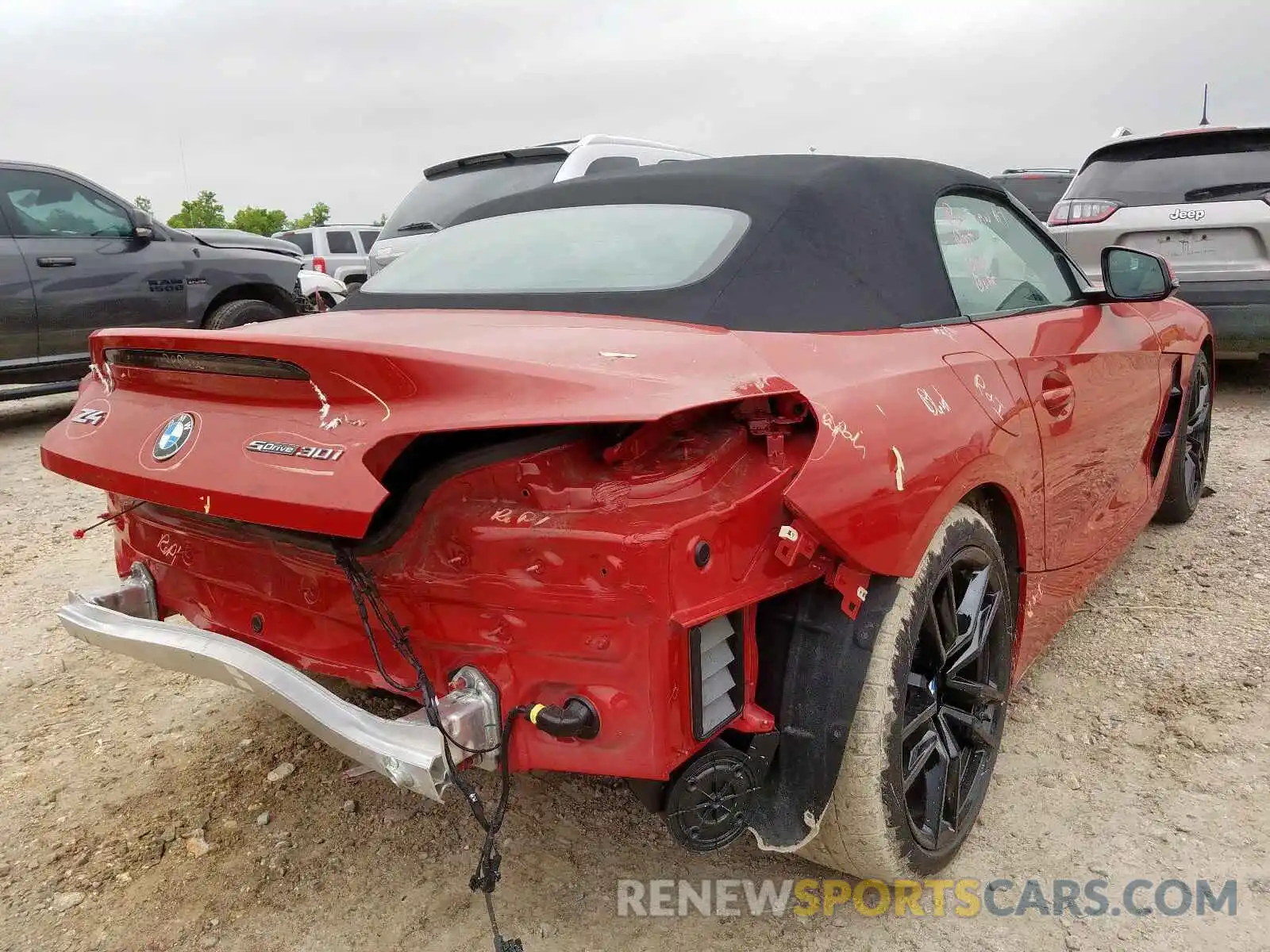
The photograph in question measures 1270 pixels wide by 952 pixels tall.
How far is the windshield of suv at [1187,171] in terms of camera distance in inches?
230

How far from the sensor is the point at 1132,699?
9.50 ft

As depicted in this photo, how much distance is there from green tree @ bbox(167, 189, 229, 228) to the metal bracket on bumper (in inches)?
1530

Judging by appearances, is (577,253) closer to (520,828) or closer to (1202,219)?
(520,828)

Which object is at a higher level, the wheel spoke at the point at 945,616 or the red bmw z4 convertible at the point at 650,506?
the red bmw z4 convertible at the point at 650,506

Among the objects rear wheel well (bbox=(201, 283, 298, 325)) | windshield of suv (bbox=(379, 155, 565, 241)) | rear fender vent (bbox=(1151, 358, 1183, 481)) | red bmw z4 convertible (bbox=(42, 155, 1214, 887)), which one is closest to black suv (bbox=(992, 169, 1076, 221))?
windshield of suv (bbox=(379, 155, 565, 241))

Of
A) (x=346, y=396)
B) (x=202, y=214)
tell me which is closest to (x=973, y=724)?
(x=346, y=396)

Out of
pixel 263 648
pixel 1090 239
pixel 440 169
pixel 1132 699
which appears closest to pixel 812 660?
pixel 263 648

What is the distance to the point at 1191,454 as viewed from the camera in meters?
4.30

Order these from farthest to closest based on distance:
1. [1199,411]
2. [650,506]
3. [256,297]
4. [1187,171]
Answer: [256,297] → [1187,171] → [1199,411] → [650,506]

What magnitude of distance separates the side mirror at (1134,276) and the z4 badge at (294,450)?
2506mm

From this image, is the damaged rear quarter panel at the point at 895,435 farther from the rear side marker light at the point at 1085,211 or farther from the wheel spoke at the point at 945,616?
the rear side marker light at the point at 1085,211

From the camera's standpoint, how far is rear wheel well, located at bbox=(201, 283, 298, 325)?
7527mm

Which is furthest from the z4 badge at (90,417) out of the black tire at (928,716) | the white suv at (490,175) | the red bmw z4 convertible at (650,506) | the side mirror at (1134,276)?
the white suv at (490,175)

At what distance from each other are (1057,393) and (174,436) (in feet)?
6.91
